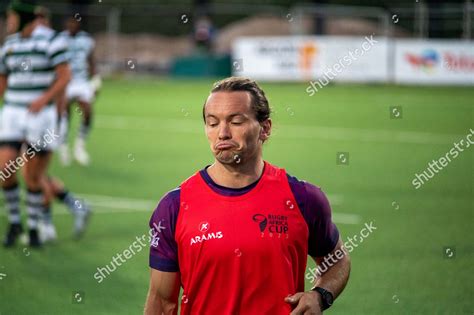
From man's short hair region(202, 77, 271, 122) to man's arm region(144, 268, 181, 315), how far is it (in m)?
0.78

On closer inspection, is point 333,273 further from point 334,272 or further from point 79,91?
point 79,91

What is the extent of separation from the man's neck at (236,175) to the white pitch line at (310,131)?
17.3 metres

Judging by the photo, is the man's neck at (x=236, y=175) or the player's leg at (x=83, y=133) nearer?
the man's neck at (x=236, y=175)

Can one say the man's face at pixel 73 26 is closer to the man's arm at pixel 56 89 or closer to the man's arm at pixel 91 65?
the man's arm at pixel 91 65

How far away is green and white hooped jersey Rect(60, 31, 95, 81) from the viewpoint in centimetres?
1978

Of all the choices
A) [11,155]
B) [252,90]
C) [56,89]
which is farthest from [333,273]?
[56,89]

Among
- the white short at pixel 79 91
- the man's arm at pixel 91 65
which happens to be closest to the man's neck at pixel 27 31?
the white short at pixel 79 91

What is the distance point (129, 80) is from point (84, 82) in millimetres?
22985

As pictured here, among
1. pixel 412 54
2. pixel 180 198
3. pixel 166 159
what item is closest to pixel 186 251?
pixel 180 198

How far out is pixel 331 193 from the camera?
15414mm

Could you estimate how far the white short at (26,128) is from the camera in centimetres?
1126

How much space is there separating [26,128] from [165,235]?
694cm

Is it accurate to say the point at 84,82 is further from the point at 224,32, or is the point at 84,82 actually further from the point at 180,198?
the point at 224,32

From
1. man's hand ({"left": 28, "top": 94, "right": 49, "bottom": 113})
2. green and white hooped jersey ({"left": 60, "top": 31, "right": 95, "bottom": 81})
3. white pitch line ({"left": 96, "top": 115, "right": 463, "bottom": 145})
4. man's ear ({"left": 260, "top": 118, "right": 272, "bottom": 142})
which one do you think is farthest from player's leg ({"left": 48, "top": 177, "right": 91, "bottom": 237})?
white pitch line ({"left": 96, "top": 115, "right": 463, "bottom": 145})
